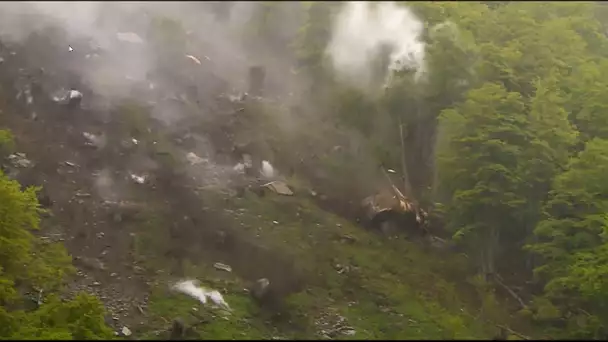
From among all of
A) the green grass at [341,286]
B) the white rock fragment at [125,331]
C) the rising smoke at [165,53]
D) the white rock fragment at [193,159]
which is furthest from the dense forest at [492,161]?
the white rock fragment at [193,159]

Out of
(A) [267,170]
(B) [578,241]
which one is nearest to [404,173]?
(A) [267,170]

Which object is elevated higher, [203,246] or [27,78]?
[27,78]

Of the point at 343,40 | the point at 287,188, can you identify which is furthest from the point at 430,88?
the point at 343,40

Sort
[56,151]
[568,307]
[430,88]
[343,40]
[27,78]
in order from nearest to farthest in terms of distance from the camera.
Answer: [568,307]
[56,151]
[430,88]
[27,78]
[343,40]

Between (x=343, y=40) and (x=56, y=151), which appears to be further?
(x=343, y=40)

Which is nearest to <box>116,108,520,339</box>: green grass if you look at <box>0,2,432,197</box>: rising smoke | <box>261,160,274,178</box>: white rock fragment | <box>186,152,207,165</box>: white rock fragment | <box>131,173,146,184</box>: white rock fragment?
<box>131,173,146,184</box>: white rock fragment

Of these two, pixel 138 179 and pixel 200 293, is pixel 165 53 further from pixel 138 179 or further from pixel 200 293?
pixel 200 293

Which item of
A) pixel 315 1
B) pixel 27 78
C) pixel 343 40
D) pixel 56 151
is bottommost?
pixel 56 151

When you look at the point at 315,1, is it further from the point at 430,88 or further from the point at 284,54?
the point at 430,88
